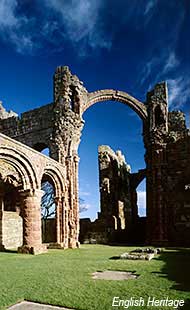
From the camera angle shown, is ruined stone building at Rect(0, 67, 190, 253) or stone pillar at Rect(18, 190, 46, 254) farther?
ruined stone building at Rect(0, 67, 190, 253)

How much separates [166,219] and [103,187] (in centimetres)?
909

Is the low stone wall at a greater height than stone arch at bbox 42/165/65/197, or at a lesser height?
lesser

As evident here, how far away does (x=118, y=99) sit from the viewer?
75.5 feet

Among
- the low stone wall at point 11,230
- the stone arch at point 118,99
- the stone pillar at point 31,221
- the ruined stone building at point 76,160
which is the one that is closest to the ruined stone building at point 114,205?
the ruined stone building at point 76,160

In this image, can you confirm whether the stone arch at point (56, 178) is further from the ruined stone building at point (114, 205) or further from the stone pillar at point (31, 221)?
the ruined stone building at point (114, 205)

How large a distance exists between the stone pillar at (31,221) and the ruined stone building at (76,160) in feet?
5.38

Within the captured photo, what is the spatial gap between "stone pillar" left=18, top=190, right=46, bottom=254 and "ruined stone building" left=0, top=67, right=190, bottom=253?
164 cm

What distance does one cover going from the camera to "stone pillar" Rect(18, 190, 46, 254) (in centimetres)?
1399

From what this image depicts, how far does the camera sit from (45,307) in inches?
185

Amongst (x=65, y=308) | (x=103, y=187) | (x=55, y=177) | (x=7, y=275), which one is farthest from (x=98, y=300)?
(x=103, y=187)

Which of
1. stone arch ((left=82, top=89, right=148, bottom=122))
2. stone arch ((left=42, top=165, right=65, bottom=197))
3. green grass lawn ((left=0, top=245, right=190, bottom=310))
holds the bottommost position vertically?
green grass lawn ((left=0, top=245, right=190, bottom=310))

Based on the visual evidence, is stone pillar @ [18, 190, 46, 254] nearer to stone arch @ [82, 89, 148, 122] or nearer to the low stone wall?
the low stone wall

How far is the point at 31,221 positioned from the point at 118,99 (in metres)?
12.6

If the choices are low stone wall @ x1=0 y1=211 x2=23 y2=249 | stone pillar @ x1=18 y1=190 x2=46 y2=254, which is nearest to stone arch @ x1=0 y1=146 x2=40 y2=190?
stone pillar @ x1=18 y1=190 x2=46 y2=254
